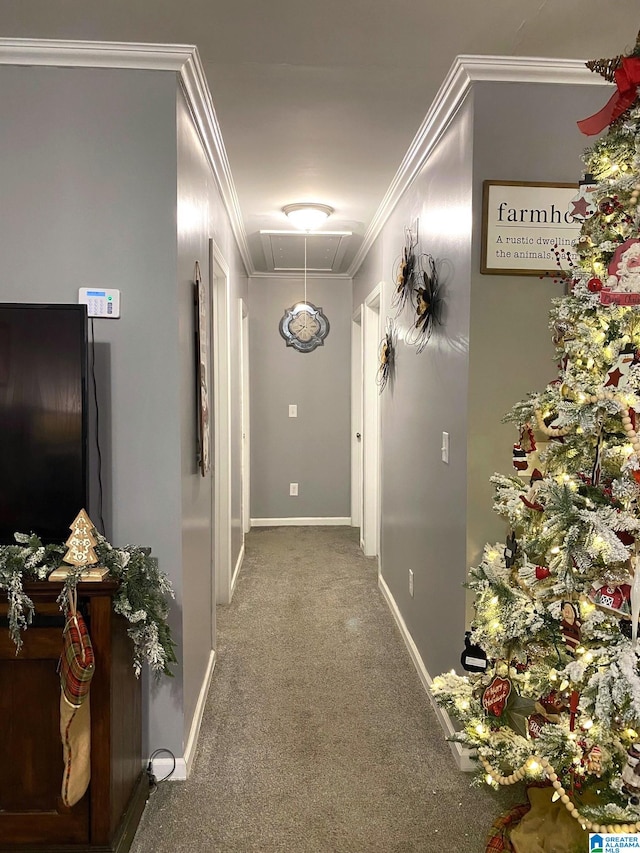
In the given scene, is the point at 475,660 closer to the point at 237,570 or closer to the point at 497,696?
the point at 497,696

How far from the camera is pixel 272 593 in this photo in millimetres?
4223

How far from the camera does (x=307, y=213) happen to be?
3.93m

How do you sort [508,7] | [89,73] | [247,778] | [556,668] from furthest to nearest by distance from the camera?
[247,778] → [89,73] → [508,7] → [556,668]

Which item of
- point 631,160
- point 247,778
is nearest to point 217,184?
point 631,160

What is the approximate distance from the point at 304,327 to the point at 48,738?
4.71 m

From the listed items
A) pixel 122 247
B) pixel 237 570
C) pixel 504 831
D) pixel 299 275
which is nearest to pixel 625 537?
pixel 504 831

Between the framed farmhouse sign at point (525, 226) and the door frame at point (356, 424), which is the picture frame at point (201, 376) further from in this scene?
the door frame at point (356, 424)

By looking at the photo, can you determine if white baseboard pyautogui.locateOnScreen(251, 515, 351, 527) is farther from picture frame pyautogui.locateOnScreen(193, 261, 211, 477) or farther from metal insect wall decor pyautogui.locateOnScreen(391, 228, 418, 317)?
picture frame pyautogui.locateOnScreen(193, 261, 211, 477)

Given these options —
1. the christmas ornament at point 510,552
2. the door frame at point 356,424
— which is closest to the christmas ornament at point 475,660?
the christmas ornament at point 510,552

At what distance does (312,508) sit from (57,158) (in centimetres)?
454

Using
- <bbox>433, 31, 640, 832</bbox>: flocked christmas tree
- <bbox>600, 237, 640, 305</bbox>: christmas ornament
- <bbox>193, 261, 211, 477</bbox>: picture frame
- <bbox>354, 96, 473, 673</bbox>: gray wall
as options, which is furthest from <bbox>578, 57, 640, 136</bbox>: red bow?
<bbox>193, 261, 211, 477</bbox>: picture frame

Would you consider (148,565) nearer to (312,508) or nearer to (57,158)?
(57,158)

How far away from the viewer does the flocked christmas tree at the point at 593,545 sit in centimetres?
130

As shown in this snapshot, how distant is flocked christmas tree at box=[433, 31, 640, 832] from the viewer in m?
1.30
